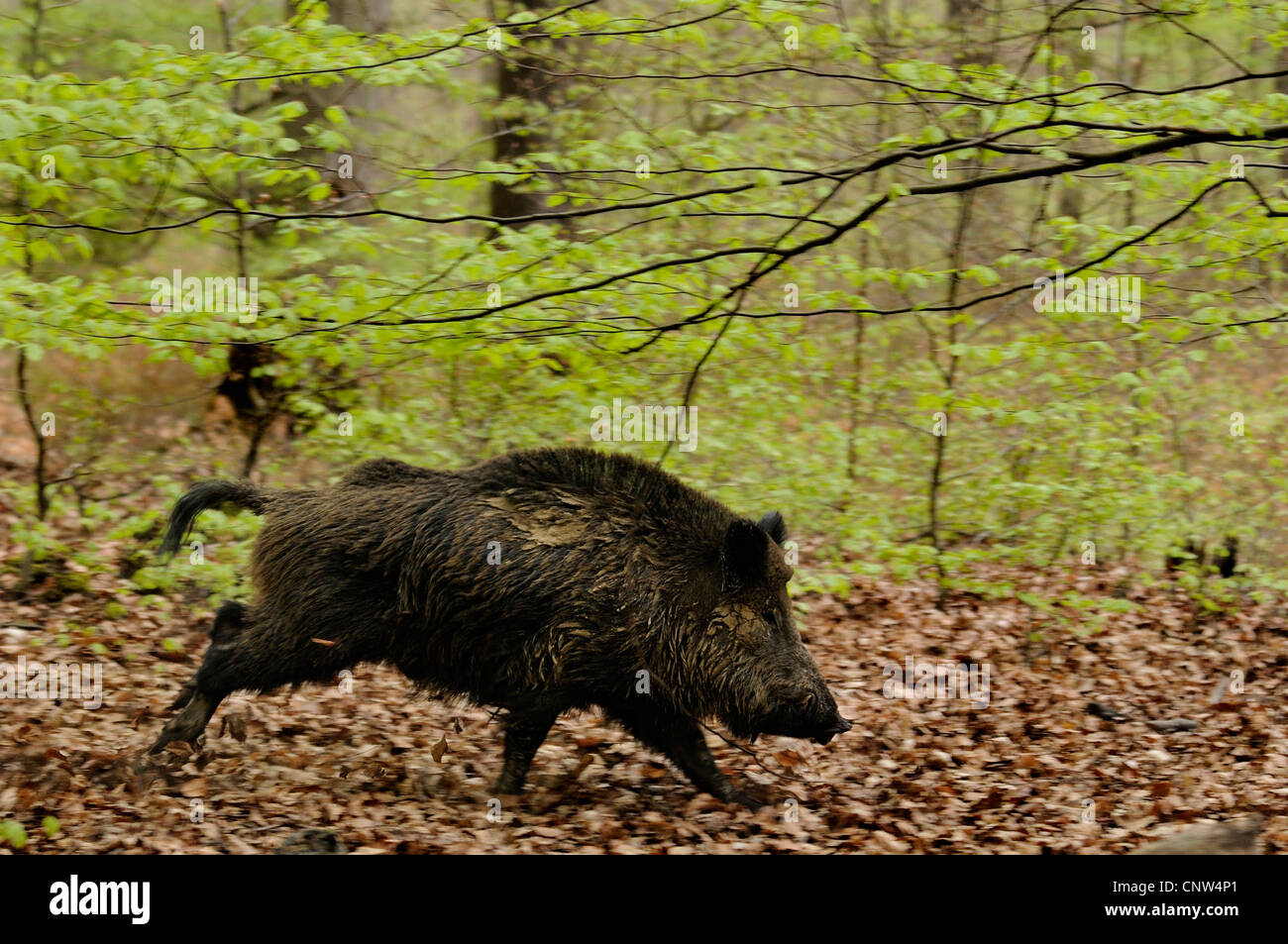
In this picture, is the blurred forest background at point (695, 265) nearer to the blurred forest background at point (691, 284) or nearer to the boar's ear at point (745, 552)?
the blurred forest background at point (691, 284)

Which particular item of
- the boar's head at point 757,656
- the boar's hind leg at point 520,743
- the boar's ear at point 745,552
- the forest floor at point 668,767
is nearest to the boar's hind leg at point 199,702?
the forest floor at point 668,767

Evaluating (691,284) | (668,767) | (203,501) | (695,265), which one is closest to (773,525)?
(668,767)

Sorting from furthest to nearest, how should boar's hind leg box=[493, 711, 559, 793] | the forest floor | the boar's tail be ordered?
the boar's tail
boar's hind leg box=[493, 711, 559, 793]
the forest floor

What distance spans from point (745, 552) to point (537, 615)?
1.21 m

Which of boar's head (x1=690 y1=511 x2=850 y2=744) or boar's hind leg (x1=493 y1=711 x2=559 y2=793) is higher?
boar's head (x1=690 y1=511 x2=850 y2=744)

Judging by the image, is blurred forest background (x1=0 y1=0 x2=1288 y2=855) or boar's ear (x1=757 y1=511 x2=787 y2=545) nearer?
blurred forest background (x1=0 y1=0 x2=1288 y2=855)

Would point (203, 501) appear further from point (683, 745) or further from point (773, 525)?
point (773, 525)

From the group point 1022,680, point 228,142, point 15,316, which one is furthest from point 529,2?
point 1022,680

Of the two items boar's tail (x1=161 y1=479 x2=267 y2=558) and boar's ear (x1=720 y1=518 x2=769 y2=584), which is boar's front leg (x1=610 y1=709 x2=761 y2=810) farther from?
boar's tail (x1=161 y1=479 x2=267 y2=558)

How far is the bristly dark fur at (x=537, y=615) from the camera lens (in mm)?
6254

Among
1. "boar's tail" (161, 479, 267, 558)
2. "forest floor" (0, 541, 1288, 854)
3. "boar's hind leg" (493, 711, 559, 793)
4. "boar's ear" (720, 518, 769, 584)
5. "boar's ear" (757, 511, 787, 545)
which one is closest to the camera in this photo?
"forest floor" (0, 541, 1288, 854)

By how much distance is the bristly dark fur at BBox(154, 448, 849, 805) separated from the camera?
20.5ft

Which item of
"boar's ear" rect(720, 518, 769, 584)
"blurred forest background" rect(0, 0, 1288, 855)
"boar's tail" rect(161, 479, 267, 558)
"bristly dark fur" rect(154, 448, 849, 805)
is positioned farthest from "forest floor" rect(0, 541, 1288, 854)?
"boar's tail" rect(161, 479, 267, 558)

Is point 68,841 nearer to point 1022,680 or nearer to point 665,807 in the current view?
point 665,807
